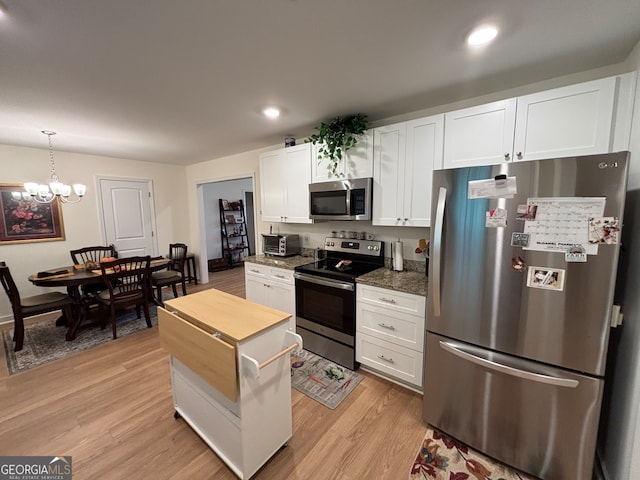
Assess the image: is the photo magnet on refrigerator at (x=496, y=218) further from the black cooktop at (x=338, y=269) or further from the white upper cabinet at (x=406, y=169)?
the black cooktop at (x=338, y=269)

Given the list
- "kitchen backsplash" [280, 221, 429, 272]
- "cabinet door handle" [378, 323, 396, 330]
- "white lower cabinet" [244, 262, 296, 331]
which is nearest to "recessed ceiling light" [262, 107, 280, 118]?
"kitchen backsplash" [280, 221, 429, 272]

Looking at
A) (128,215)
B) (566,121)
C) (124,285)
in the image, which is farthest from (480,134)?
(128,215)

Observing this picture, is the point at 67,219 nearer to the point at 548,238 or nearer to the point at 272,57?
the point at 272,57

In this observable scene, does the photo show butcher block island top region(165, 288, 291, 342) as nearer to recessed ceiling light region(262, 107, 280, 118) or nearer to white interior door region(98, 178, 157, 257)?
recessed ceiling light region(262, 107, 280, 118)

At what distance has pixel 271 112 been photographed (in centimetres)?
246

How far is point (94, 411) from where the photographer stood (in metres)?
2.04

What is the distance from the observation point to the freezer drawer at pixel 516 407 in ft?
4.43

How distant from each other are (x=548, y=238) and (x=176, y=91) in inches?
105

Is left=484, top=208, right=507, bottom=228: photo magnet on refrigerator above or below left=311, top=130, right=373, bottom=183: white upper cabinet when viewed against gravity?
below

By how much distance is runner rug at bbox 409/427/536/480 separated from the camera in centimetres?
152

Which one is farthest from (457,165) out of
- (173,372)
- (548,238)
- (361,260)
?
(173,372)

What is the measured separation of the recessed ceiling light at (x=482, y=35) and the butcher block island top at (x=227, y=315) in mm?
1890

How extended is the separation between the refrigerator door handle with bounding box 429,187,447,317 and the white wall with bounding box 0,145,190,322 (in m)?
5.23

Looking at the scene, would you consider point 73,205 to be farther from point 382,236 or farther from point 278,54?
point 382,236
